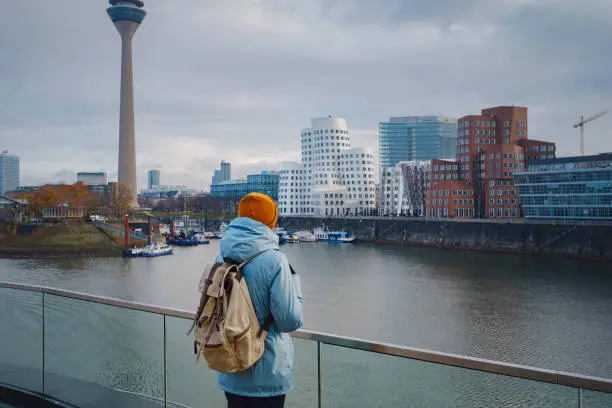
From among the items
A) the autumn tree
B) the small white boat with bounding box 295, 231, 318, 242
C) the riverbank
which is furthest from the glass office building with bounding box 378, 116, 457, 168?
the riverbank

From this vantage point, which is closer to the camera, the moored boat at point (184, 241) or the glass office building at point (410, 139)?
the moored boat at point (184, 241)

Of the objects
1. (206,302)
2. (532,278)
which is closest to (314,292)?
(532,278)

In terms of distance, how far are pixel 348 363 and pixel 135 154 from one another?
81.6 meters

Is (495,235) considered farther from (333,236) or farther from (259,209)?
(259,209)

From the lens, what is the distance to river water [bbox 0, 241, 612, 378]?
16828mm

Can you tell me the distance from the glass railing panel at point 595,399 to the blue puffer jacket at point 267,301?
1210mm

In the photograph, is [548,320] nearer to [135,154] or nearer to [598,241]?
[598,241]

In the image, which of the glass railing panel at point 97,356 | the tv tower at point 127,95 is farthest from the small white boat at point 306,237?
the glass railing panel at point 97,356

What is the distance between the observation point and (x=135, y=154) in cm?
8106

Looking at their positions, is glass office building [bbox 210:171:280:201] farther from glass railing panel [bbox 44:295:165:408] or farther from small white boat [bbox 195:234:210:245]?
glass railing panel [bbox 44:295:165:408]

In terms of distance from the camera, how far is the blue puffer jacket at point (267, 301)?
98.7 inches

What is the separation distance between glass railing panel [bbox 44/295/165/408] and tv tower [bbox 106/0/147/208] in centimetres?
7408

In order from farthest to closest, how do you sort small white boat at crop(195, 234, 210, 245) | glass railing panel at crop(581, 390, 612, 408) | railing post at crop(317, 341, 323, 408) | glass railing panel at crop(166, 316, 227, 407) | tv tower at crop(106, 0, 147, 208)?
tv tower at crop(106, 0, 147, 208)
small white boat at crop(195, 234, 210, 245)
glass railing panel at crop(166, 316, 227, 407)
railing post at crop(317, 341, 323, 408)
glass railing panel at crop(581, 390, 612, 408)

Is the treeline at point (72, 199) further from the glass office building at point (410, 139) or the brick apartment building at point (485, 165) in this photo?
the glass office building at point (410, 139)
